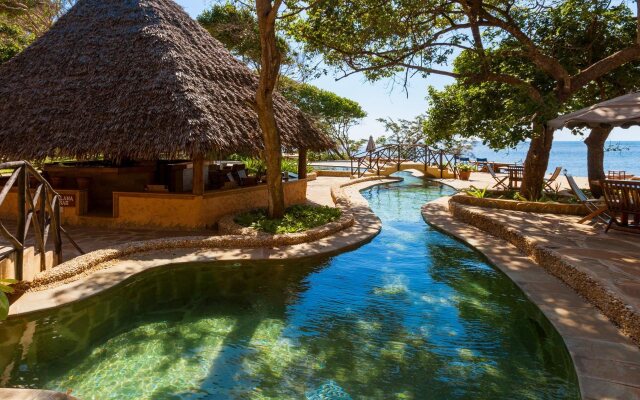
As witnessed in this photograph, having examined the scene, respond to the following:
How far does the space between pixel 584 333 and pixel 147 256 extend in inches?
226

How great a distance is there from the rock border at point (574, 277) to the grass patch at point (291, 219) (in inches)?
130

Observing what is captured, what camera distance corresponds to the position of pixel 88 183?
363 inches

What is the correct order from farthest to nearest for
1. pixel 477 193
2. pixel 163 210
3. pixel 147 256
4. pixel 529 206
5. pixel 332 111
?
pixel 332 111 < pixel 477 193 < pixel 529 206 < pixel 163 210 < pixel 147 256

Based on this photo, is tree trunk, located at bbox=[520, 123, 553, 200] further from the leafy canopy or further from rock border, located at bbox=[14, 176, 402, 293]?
rock border, located at bbox=[14, 176, 402, 293]

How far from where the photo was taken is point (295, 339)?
4.21 meters

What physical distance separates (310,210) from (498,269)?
4708 millimetres

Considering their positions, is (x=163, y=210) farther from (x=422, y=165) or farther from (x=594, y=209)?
(x=422, y=165)

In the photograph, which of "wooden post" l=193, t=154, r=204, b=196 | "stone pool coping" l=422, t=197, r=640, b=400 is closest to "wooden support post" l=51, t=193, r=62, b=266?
"wooden post" l=193, t=154, r=204, b=196

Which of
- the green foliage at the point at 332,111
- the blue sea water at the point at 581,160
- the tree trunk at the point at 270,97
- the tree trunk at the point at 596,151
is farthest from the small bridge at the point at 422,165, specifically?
the tree trunk at the point at 270,97

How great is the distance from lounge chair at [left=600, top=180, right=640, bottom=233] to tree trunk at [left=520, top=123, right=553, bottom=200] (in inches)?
117

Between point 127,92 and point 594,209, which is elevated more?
point 127,92

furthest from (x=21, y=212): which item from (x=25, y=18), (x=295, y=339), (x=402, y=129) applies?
(x=402, y=129)

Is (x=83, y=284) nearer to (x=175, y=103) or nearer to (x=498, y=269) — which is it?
(x=175, y=103)

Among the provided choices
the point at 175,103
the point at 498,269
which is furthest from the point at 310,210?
the point at 498,269
